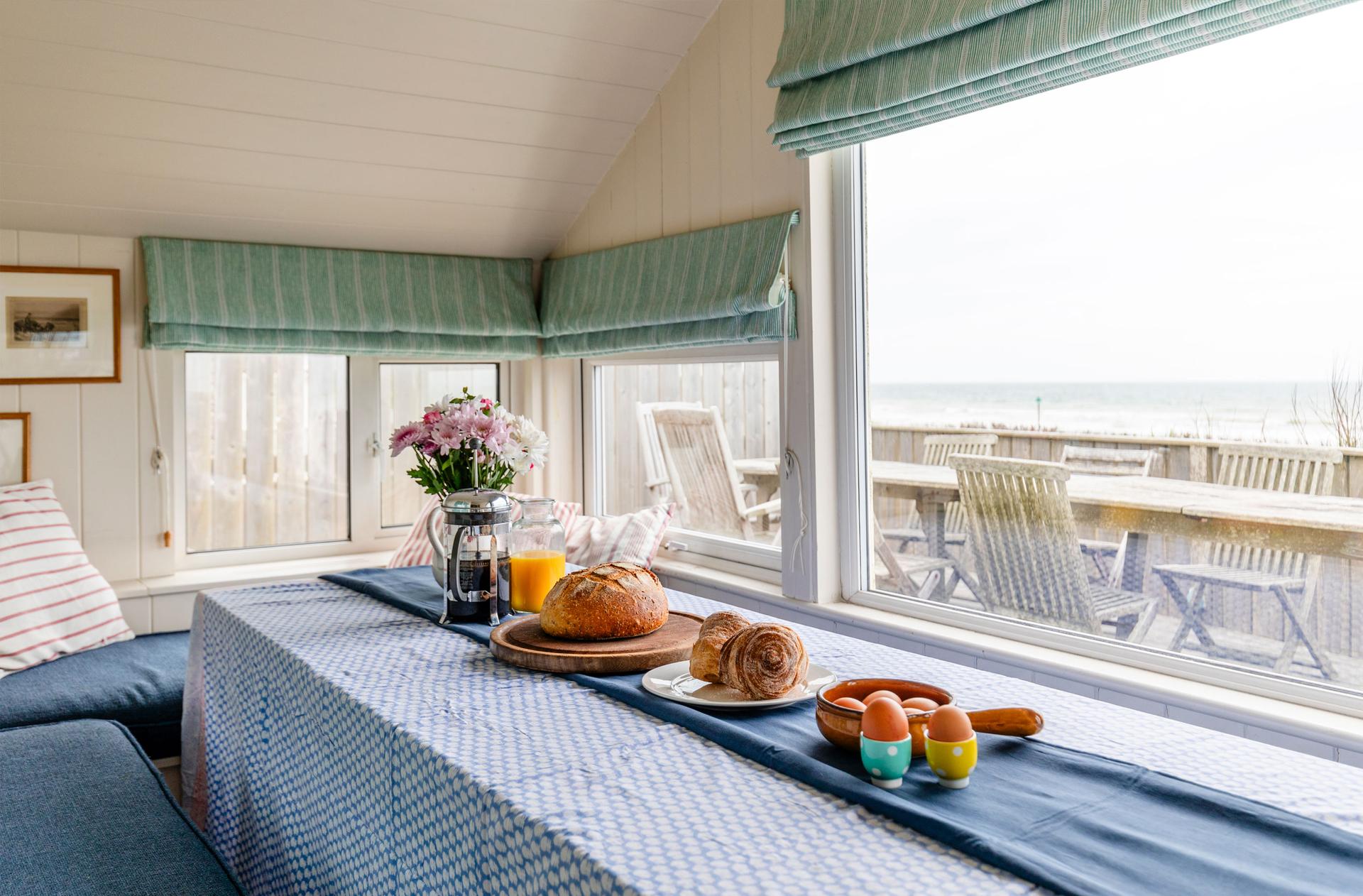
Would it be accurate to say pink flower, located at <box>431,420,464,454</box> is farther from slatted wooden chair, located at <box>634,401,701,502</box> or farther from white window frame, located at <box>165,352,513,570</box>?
white window frame, located at <box>165,352,513,570</box>

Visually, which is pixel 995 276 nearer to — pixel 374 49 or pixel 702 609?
pixel 702 609

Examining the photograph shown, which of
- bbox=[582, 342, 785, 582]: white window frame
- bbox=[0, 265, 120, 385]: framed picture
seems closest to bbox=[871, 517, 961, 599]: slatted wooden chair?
bbox=[582, 342, 785, 582]: white window frame

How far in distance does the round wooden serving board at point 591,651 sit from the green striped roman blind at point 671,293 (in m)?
1.20

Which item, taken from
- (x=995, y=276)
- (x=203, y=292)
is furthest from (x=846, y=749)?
(x=203, y=292)

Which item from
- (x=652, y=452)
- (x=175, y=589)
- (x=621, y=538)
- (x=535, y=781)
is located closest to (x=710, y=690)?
(x=535, y=781)

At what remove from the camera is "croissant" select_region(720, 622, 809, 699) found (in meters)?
1.29

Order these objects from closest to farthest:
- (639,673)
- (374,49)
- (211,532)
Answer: (639,673), (374,49), (211,532)

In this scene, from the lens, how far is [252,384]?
11.3ft

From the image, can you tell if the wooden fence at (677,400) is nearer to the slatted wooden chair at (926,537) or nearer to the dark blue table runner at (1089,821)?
the slatted wooden chair at (926,537)

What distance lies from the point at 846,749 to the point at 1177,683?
101cm

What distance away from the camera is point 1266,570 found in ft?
5.85

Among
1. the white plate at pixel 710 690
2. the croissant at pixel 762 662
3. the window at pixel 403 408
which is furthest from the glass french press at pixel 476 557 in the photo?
the window at pixel 403 408

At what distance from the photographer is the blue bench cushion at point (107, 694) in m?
2.34

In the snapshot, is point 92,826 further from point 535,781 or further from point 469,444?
point 535,781
